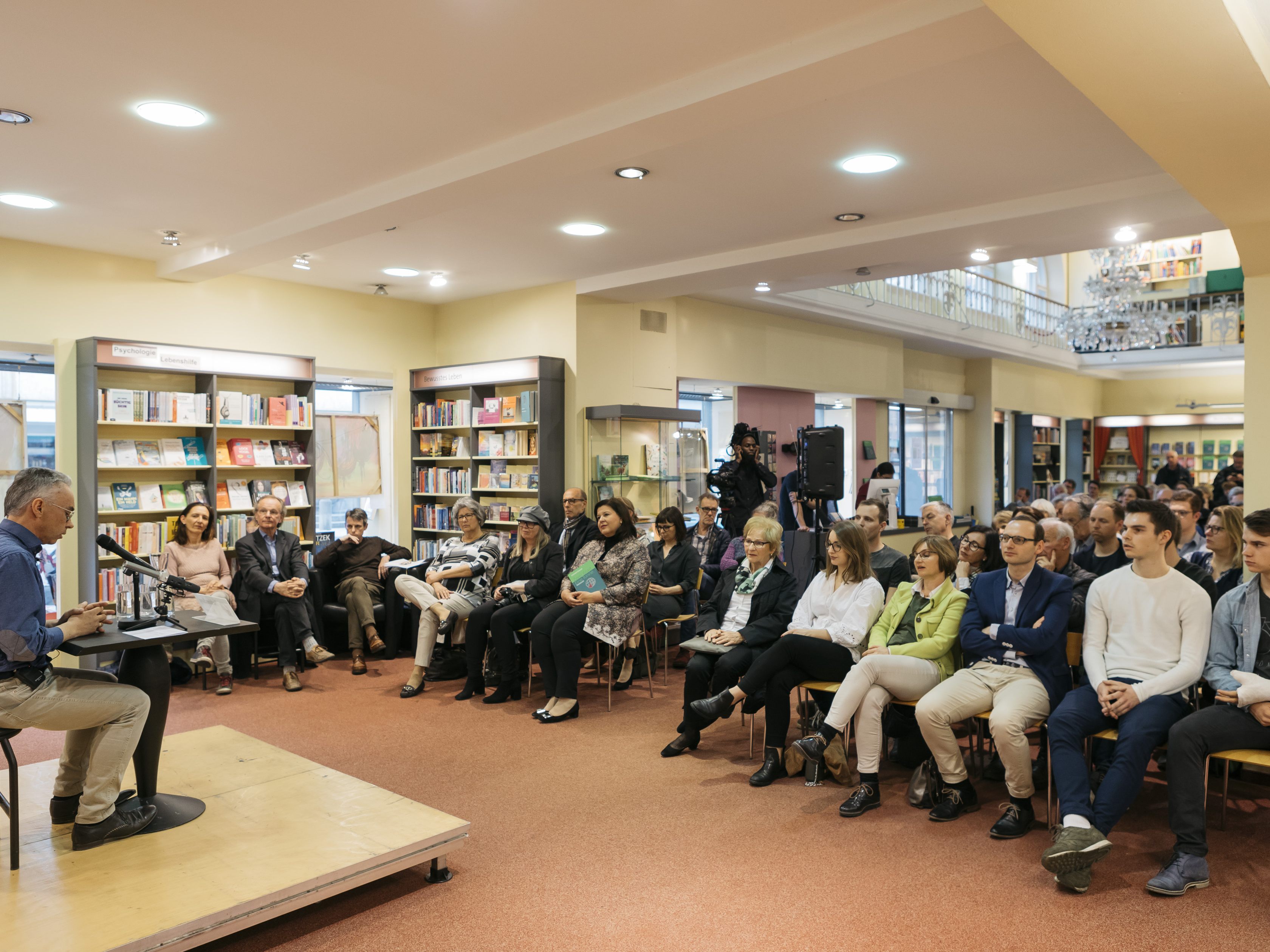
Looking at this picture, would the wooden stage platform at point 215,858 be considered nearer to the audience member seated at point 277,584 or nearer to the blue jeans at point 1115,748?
the blue jeans at point 1115,748

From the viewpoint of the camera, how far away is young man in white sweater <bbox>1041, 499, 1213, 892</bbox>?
11.0 feet

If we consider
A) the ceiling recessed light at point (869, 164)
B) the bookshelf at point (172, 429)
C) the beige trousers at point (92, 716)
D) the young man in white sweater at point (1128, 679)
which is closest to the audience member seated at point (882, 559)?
the young man in white sweater at point (1128, 679)

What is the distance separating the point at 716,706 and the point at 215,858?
2298mm

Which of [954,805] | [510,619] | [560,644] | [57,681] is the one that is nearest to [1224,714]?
[954,805]

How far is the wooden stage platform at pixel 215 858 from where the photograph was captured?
107 inches

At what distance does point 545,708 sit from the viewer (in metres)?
5.54

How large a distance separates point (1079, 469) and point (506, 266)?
46.2ft

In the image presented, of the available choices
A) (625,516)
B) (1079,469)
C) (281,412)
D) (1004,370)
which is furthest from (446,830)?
(1079,469)

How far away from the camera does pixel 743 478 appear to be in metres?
8.15

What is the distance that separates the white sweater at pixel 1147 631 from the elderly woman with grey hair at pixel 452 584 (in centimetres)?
390

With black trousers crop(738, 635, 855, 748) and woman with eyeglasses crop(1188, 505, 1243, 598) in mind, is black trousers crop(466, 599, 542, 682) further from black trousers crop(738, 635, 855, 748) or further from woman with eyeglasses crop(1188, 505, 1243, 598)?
woman with eyeglasses crop(1188, 505, 1243, 598)

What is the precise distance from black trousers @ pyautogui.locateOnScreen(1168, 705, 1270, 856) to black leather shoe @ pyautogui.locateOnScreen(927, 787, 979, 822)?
2.62 feet

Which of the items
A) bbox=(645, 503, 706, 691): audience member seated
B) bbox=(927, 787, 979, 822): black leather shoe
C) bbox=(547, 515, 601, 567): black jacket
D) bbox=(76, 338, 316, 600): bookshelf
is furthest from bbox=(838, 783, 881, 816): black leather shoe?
bbox=(76, 338, 316, 600): bookshelf

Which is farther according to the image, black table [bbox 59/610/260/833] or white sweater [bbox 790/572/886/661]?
white sweater [bbox 790/572/886/661]
